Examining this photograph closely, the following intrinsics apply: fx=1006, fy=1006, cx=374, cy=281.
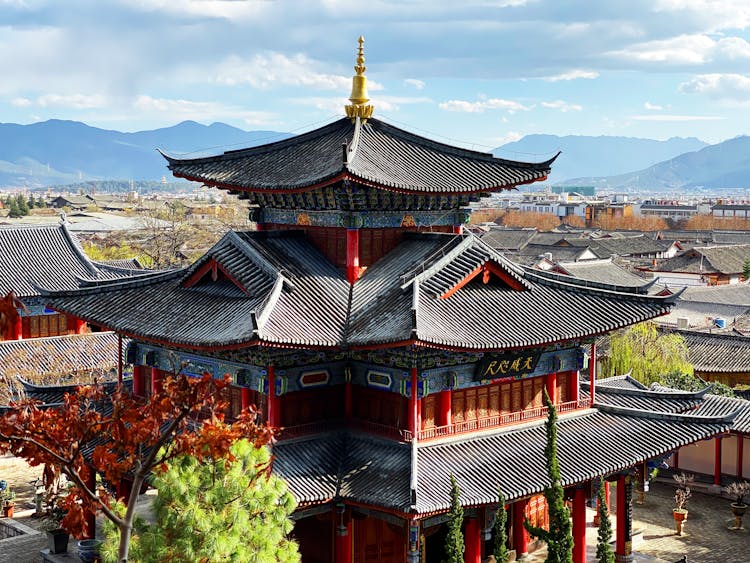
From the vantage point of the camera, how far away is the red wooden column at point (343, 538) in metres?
23.2

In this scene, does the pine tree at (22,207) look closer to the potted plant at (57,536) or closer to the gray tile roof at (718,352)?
the gray tile roof at (718,352)

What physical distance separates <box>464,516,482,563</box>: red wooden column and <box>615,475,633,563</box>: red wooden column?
5.49 metres

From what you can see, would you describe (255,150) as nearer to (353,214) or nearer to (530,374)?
(353,214)

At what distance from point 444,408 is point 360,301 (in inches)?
130

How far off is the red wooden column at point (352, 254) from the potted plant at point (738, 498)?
17739mm

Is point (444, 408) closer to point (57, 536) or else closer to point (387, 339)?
point (387, 339)

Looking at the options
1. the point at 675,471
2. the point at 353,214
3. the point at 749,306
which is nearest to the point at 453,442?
the point at 353,214

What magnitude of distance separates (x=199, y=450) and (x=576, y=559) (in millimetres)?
13406

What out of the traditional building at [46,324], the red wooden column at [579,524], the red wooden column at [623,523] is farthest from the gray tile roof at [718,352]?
the traditional building at [46,324]

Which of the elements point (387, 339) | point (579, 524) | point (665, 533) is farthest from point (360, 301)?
point (665, 533)

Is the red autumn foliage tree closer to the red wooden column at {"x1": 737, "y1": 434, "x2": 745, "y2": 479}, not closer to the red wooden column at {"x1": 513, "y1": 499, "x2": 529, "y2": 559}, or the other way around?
the red wooden column at {"x1": 513, "y1": 499, "x2": 529, "y2": 559}

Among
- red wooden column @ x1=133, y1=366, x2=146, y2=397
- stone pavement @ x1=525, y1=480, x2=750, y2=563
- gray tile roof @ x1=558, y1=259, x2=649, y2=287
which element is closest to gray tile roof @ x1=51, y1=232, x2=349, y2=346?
red wooden column @ x1=133, y1=366, x2=146, y2=397

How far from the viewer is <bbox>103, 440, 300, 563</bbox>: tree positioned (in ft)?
57.2

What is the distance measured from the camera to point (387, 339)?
72.3ft
